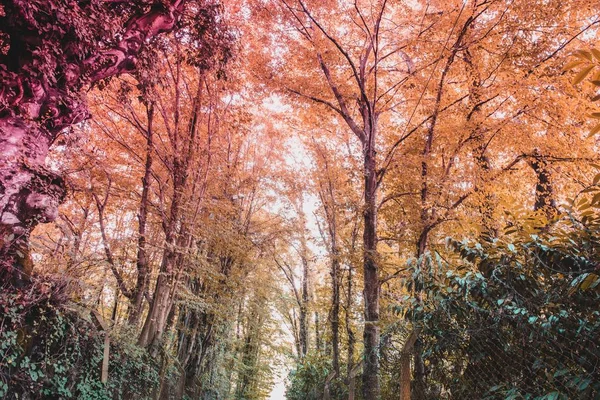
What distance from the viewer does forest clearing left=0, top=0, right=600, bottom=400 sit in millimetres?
2496

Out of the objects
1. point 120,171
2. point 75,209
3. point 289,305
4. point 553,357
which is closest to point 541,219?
point 553,357

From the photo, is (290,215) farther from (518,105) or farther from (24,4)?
(24,4)

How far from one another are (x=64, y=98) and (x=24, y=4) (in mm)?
978

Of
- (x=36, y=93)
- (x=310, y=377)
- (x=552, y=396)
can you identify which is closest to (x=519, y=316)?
(x=552, y=396)

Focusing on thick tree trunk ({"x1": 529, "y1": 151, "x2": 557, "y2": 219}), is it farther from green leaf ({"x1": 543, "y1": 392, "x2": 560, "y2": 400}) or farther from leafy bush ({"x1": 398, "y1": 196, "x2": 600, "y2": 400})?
green leaf ({"x1": 543, "y1": 392, "x2": 560, "y2": 400})

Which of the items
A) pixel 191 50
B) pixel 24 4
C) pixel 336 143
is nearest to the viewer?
pixel 24 4

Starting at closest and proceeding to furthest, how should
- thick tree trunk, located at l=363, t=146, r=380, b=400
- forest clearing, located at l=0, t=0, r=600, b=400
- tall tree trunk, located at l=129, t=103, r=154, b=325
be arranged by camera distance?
forest clearing, located at l=0, t=0, r=600, b=400, thick tree trunk, located at l=363, t=146, r=380, b=400, tall tree trunk, located at l=129, t=103, r=154, b=325

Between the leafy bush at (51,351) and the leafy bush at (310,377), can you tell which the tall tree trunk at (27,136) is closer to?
the leafy bush at (51,351)

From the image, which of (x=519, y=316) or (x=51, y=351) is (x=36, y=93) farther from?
(x=519, y=316)

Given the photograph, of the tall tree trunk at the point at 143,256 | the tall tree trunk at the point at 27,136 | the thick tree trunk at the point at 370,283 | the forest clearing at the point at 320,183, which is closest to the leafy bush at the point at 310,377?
the forest clearing at the point at 320,183

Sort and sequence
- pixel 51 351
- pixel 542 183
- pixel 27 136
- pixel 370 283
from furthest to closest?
pixel 542 183
pixel 370 283
pixel 51 351
pixel 27 136

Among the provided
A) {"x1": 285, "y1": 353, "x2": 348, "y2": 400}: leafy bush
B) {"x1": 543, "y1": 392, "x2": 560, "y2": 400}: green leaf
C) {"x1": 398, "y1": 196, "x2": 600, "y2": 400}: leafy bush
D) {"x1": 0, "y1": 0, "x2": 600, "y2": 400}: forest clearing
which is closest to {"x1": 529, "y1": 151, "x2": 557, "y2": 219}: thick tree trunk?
{"x1": 0, "y1": 0, "x2": 600, "y2": 400}: forest clearing

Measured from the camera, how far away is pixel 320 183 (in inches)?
411

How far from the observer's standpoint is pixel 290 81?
24.3ft
